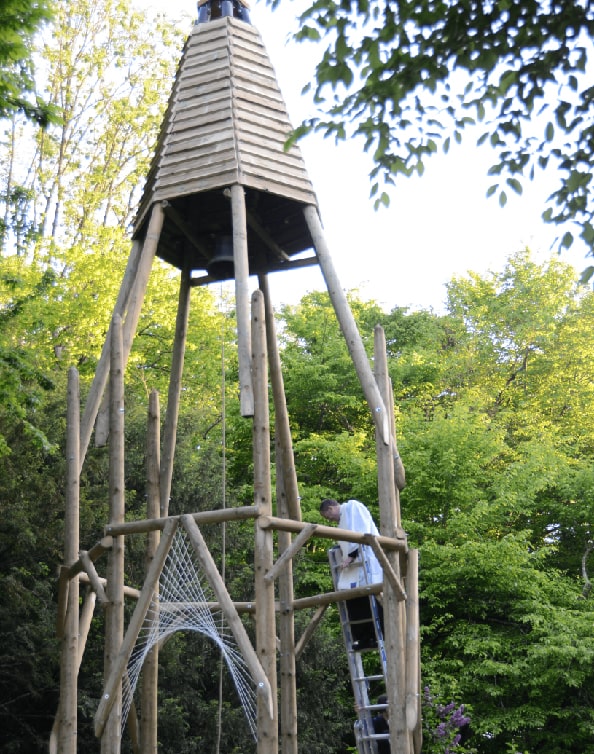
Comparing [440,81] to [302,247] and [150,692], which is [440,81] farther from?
[150,692]

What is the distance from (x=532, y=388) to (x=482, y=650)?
8684mm

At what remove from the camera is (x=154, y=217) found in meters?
9.45

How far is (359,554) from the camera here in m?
9.58

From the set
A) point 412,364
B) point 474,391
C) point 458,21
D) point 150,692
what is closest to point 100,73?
point 412,364

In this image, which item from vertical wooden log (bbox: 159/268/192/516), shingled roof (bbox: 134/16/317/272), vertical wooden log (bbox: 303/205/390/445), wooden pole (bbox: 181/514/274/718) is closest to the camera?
wooden pole (bbox: 181/514/274/718)

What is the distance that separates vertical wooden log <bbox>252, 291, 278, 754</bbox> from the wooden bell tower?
0.04 feet

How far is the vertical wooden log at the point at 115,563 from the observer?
26.2 ft

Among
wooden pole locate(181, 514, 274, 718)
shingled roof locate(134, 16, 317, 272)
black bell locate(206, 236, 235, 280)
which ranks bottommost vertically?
wooden pole locate(181, 514, 274, 718)

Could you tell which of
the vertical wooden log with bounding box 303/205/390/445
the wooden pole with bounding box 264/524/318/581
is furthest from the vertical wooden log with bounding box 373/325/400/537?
the wooden pole with bounding box 264/524/318/581

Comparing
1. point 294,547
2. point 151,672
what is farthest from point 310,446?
point 294,547

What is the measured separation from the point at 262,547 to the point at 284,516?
2890 millimetres

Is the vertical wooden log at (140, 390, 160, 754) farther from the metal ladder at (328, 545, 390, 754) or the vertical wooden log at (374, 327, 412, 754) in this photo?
the vertical wooden log at (374, 327, 412, 754)

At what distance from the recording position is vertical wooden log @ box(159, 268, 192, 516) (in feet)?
32.4

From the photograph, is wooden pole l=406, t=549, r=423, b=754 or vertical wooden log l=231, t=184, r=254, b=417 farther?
wooden pole l=406, t=549, r=423, b=754
